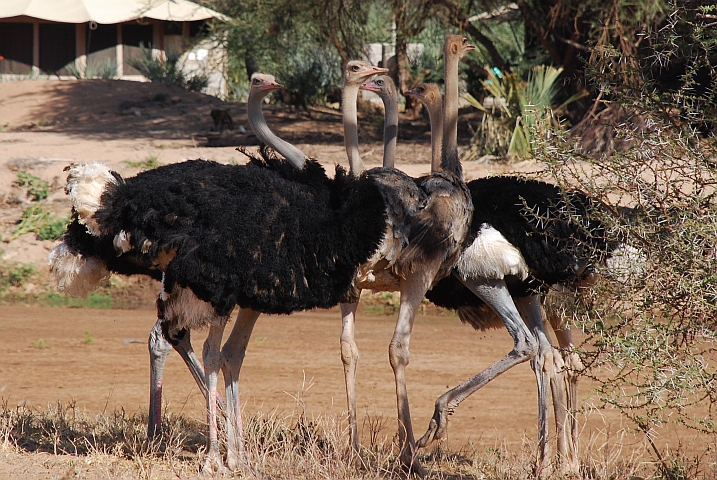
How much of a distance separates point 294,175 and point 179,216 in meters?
0.62

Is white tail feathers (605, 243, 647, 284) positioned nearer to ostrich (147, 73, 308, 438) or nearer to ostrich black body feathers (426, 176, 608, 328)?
ostrich black body feathers (426, 176, 608, 328)

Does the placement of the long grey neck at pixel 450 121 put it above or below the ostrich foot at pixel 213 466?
above

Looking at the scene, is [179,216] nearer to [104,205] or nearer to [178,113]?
[104,205]

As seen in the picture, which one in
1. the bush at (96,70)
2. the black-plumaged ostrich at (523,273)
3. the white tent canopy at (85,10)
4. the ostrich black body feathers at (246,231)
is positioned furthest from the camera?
the white tent canopy at (85,10)

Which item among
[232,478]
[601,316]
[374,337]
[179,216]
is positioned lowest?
[374,337]

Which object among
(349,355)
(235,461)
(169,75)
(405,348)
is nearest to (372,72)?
(349,355)

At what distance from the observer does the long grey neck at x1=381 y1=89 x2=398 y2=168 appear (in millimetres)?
5883

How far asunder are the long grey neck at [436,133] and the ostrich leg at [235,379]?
1.41 m

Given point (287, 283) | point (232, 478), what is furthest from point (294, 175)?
point (232, 478)

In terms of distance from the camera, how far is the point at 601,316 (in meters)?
4.21

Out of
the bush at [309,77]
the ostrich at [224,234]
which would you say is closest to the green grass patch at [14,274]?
the ostrich at [224,234]

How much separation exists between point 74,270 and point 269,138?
1289 mm

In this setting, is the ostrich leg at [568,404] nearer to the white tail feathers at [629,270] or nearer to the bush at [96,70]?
the white tail feathers at [629,270]

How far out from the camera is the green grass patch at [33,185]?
36.2 ft
